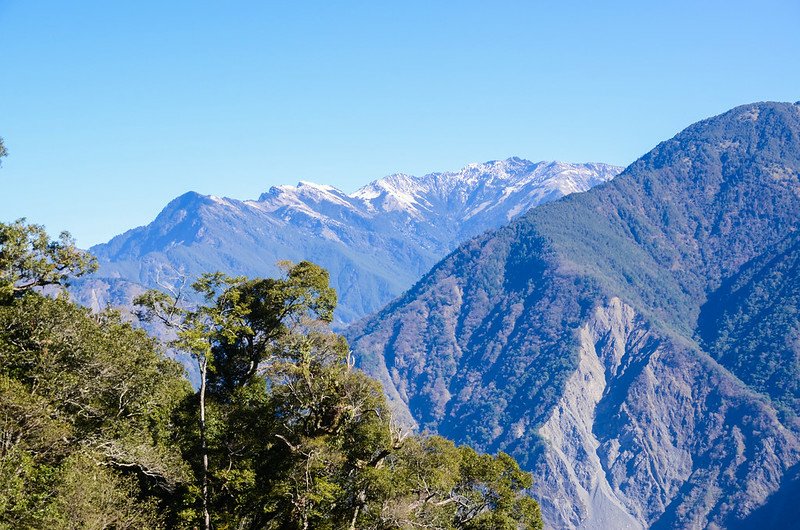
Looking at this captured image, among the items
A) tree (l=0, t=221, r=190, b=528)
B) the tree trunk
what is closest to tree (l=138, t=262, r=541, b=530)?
the tree trunk

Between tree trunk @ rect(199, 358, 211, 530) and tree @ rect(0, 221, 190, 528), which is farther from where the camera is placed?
tree trunk @ rect(199, 358, 211, 530)

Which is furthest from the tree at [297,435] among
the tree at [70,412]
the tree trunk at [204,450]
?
the tree at [70,412]

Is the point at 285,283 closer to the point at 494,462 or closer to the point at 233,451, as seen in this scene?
the point at 233,451

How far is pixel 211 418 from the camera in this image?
48656 millimetres

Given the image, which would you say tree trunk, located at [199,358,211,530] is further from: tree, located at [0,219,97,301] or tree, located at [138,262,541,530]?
tree, located at [0,219,97,301]

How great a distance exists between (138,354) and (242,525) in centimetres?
1288

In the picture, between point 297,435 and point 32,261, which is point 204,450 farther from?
point 32,261

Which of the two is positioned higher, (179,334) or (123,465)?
(179,334)

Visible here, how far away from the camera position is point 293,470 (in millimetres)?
45250

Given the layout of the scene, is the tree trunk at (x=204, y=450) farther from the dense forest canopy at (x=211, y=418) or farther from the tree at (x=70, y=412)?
the tree at (x=70, y=412)

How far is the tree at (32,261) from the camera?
47.2 metres

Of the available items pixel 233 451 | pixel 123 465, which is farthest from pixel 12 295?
pixel 233 451

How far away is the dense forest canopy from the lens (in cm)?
4191

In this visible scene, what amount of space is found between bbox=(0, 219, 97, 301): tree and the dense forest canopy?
95 millimetres
